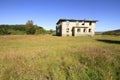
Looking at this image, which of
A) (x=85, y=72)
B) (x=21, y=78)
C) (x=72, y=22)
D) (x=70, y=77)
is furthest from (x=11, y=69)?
(x=72, y=22)

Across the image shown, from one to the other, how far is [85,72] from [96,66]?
103 centimetres

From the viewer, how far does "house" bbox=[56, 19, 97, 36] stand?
48.1 m

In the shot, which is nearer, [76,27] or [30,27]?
[76,27]

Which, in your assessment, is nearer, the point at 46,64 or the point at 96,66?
the point at 96,66

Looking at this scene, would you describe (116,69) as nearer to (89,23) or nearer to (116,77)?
(116,77)

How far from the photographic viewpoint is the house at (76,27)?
158 feet

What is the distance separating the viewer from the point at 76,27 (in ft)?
156

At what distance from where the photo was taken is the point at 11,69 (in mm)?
6195

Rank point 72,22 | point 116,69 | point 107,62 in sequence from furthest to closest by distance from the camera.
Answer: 1. point 72,22
2. point 107,62
3. point 116,69

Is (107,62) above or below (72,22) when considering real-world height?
below

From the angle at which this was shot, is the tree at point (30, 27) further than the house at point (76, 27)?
Yes

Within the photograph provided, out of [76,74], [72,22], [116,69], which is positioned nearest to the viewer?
[76,74]

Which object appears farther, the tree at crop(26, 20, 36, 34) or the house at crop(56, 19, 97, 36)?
the tree at crop(26, 20, 36, 34)

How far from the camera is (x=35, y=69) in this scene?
6.35m
